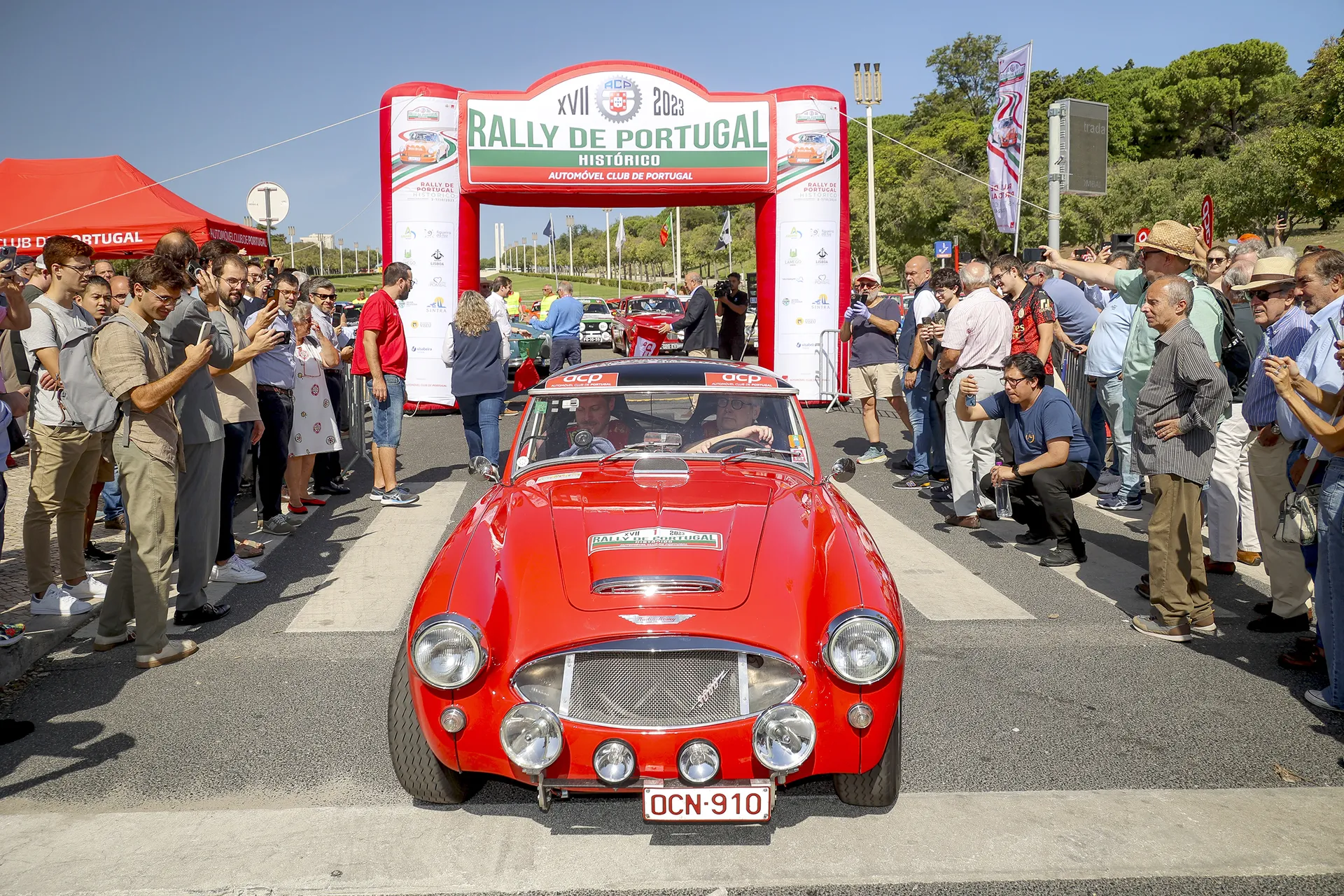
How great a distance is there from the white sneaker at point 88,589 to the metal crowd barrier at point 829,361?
12.1 metres

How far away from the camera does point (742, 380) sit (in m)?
5.21

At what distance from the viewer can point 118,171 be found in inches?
587

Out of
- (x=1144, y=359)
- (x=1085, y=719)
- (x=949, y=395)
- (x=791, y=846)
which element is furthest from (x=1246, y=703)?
(x=949, y=395)

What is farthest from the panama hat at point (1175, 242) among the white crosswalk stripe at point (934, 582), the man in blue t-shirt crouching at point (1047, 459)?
the white crosswalk stripe at point (934, 582)

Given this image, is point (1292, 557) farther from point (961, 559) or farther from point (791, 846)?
point (791, 846)

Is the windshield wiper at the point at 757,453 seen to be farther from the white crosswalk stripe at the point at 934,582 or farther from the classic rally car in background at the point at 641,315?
the classic rally car in background at the point at 641,315

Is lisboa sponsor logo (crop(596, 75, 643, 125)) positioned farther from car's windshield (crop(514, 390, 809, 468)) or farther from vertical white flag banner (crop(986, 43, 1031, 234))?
car's windshield (crop(514, 390, 809, 468))

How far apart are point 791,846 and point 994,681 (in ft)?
6.27

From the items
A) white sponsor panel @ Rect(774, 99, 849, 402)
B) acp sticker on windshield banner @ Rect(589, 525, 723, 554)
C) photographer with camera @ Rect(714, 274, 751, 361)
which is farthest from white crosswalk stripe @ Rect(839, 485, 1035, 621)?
white sponsor panel @ Rect(774, 99, 849, 402)

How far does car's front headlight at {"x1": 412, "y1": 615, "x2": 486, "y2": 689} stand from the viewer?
323cm

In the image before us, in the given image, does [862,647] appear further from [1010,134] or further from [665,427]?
[1010,134]

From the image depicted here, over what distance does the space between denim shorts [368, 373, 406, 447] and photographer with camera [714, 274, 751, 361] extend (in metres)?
7.37

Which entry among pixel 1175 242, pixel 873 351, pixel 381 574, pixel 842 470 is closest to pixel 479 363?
pixel 381 574

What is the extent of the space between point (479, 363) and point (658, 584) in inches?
249
